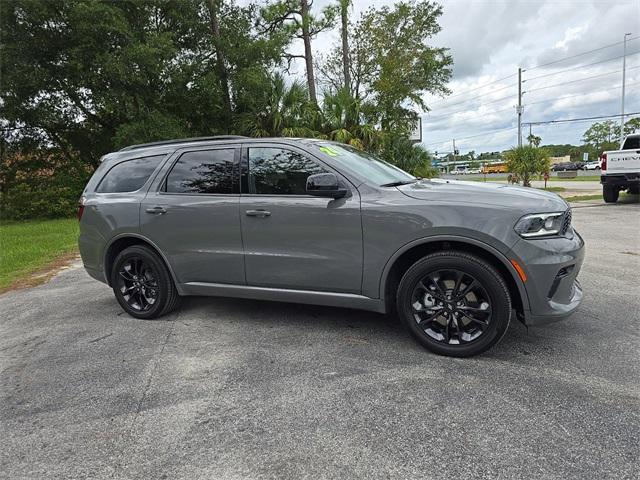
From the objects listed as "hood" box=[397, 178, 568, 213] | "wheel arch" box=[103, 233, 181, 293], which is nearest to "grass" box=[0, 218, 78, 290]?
"wheel arch" box=[103, 233, 181, 293]

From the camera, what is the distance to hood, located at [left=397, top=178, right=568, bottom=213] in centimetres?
312

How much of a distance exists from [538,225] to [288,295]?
2.06 metres

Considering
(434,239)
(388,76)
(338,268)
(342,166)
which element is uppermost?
(388,76)

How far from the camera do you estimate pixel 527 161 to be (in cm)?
1778

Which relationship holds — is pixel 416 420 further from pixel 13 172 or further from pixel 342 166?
pixel 13 172

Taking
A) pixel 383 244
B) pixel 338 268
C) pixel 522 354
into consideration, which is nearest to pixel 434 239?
pixel 383 244

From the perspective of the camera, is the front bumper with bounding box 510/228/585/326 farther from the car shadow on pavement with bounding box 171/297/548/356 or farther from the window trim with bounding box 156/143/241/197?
the window trim with bounding box 156/143/241/197

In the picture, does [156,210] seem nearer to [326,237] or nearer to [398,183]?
[326,237]

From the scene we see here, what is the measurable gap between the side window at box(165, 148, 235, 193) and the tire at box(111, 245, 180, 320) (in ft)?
2.51

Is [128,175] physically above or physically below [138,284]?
above

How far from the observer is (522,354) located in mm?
3305

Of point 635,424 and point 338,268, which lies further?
point 338,268

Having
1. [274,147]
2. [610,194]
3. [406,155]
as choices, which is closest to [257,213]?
[274,147]

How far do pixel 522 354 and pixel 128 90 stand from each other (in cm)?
1573
